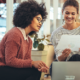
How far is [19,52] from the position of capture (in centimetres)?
110

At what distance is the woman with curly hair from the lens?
1.01 metres

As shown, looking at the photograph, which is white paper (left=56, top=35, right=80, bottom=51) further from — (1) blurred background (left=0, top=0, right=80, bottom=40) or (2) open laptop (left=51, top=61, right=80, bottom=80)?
(1) blurred background (left=0, top=0, right=80, bottom=40)

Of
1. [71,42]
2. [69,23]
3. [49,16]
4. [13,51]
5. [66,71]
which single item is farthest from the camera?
[49,16]

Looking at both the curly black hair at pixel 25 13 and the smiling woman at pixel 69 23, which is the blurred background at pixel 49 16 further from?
the curly black hair at pixel 25 13

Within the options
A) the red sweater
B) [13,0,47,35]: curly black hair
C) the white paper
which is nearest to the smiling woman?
the white paper

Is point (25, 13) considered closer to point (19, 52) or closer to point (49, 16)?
point (19, 52)

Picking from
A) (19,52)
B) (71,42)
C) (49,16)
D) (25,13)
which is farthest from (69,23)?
(49,16)

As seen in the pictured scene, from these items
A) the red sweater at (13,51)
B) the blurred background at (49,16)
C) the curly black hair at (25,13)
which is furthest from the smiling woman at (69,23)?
the blurred background at (49,16)

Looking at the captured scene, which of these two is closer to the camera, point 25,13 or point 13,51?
point 13,51

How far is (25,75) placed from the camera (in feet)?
3.33

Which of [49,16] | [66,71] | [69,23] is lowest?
[66,71]

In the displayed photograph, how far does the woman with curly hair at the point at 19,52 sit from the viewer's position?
3.33 ft

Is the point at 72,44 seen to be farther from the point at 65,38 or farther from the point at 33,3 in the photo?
the point at 33,3

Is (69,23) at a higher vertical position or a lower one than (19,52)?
higher
